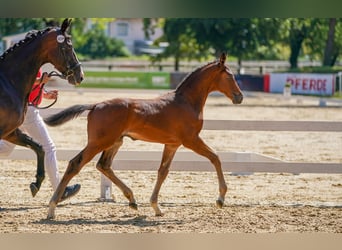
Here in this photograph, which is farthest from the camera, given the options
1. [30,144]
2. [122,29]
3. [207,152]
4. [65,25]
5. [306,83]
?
[122,29]

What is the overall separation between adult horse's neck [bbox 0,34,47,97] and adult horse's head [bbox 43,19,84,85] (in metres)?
0.15

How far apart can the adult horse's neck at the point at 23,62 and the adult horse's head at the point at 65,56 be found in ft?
0.48

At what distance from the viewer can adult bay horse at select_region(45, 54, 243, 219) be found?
25.0ft

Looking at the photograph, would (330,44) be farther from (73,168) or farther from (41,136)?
(73,168)

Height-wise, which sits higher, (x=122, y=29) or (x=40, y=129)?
(x=40, y=129)

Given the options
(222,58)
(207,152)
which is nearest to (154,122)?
(207,152)

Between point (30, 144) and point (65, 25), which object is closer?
point (65, 25)

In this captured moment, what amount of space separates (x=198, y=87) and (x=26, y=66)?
5.86 feet

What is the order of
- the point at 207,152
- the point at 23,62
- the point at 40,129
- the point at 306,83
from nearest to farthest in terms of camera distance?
the point at 23,62, the point at 207,152, the point at 40,129, the point at 306,83

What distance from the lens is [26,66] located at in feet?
24.7

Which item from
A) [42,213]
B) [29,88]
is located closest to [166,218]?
[42,213]

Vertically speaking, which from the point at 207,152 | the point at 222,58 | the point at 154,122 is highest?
the point at 222,58

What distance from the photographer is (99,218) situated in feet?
25.8

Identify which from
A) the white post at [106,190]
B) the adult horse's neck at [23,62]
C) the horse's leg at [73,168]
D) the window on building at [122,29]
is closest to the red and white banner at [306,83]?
the white post at [106,190]
